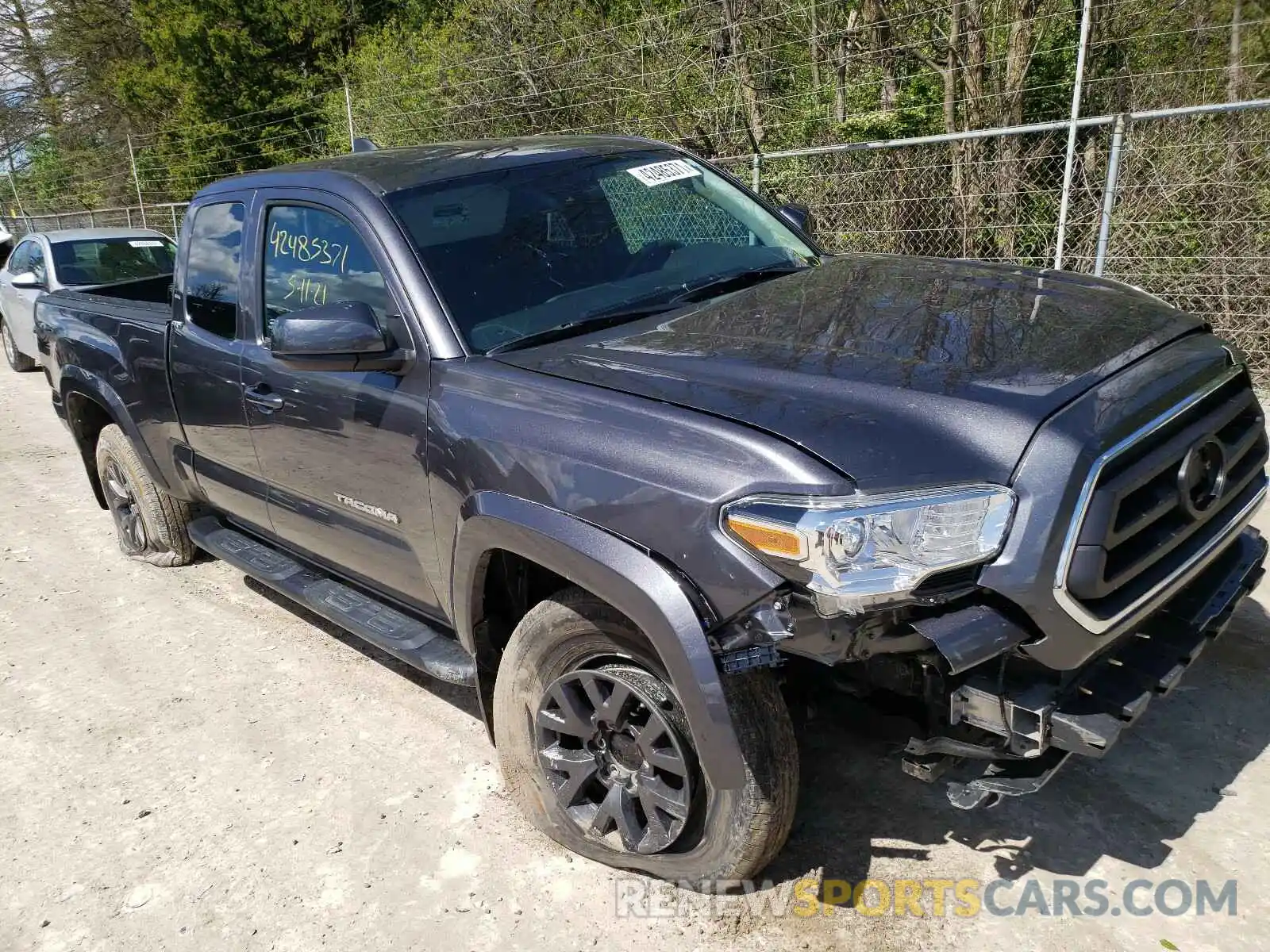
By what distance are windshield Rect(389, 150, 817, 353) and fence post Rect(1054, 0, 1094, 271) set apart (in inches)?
126

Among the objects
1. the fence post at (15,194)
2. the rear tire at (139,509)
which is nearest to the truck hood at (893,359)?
the rear tire at (139,509)

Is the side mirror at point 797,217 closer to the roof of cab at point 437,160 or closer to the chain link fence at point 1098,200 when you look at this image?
the roof of cab at point 437,160

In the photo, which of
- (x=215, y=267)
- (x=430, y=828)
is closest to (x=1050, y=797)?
(x=430, y=828)

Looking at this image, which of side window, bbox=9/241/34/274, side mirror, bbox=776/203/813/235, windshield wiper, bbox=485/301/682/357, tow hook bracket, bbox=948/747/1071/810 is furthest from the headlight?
side window, bbox=9/241/34/274

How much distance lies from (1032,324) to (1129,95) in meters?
7.22

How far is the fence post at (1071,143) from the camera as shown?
6082 millimetres

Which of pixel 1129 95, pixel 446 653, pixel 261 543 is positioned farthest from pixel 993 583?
pixel 1129 95

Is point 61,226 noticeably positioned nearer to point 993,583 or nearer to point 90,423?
point 90,423

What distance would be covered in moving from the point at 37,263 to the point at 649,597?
10.3 metres

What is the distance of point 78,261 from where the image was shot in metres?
9.88

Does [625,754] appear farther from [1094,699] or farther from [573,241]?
[573,241]

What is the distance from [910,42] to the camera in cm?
936

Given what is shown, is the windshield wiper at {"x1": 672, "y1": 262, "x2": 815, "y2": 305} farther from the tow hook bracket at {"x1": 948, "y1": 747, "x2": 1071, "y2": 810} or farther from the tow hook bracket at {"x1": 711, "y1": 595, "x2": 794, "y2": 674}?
the tow hook bracket at {"x1": 948, "y1": 747, "x2": 1071, "y2": 810}

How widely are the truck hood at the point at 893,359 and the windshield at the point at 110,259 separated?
28.0 feet
